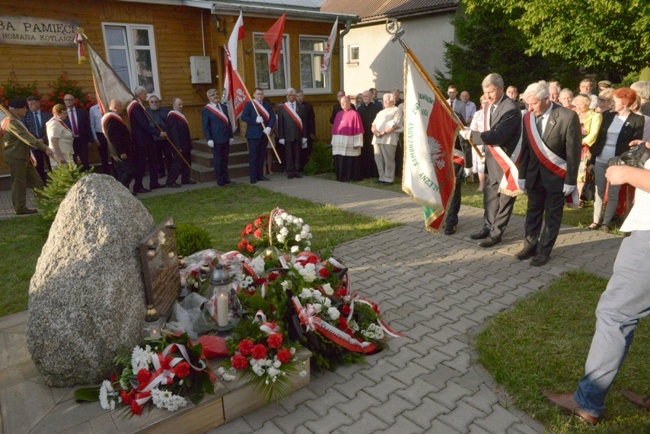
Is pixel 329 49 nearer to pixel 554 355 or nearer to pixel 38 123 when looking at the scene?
pixel 38 123

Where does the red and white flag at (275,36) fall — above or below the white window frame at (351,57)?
below

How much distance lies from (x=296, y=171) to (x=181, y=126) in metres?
3.14

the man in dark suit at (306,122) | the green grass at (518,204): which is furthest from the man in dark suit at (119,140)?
the green grass at (518,204)

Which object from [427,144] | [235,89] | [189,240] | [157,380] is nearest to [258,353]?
[157,380]

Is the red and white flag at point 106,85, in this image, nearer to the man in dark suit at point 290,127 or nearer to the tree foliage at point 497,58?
the man in dark suit at point 290,127

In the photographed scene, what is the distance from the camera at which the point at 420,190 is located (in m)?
5.26

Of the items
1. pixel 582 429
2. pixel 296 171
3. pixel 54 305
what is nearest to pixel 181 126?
pixel 296 171

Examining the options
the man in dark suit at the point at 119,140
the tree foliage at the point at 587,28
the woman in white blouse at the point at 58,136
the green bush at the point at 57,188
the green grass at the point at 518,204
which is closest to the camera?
the green bush at the point at 57,188

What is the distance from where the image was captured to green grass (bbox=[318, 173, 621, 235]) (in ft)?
25.6

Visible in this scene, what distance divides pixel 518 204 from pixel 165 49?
10394 mm

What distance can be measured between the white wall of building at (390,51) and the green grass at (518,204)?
11.3 meters

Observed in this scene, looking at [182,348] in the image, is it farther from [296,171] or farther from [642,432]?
[296,171]

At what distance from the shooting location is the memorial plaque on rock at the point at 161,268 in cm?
353

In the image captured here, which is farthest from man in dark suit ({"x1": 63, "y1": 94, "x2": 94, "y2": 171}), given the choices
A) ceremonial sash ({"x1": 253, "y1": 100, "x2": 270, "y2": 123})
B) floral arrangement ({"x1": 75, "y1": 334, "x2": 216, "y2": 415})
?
floral arrangement ({"x1": 75, "y1": 334, "x2": 216, "y2": 415})
